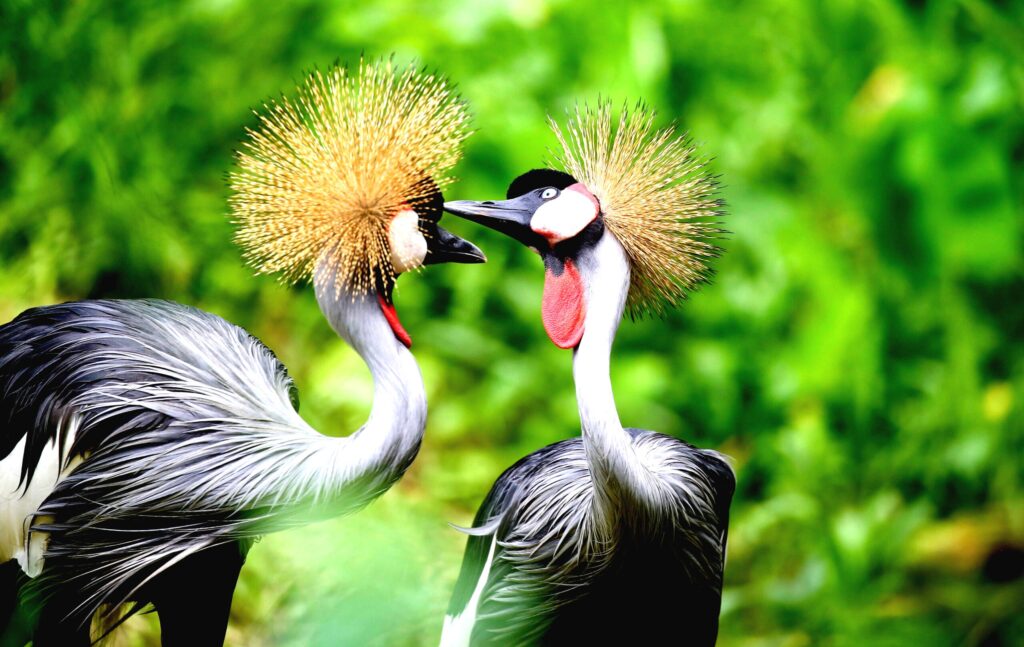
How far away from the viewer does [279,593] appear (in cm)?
182

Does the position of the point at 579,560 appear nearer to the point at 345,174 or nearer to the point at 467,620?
the point at 467,620

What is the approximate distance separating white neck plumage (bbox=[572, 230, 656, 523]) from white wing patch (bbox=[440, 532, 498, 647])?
0.19 meters

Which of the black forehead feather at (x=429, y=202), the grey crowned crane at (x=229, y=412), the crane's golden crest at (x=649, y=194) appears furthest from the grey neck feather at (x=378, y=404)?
the crane's golden crest at (x=649, y=194)

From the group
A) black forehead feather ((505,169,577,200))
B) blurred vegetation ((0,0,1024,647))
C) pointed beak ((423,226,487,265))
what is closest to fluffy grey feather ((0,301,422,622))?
pointed beak ((423,226,487,265))

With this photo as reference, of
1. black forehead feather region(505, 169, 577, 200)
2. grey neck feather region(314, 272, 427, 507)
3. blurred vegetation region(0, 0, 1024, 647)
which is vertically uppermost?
blurred vegetation region(0, 0, 1024, 647)

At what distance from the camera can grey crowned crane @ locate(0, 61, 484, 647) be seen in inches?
47.1

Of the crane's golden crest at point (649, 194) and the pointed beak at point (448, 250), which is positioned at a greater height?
the crane's golden crest at point (649, 194)

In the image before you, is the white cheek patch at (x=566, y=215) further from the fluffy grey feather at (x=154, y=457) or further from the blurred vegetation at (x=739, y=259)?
the blurred vegetation at (x=739, y=259)

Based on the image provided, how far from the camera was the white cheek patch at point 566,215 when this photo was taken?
1.20 meters

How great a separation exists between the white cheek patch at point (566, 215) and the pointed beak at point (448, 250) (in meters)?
0.10

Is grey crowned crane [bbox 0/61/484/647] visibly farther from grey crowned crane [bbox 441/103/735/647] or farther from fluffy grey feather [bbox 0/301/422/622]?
grey crowned crane [bbox 441/103/735/647]

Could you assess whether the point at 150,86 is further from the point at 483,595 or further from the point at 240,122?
the point at 483,595

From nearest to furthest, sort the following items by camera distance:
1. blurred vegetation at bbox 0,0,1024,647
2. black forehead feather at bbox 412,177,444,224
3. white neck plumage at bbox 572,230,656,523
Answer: white neck plumage at bbox 572,230,656,523, black forehead feather at bbox 412,177,444,224, blurred vegetation at bbox 0,0,1024,647

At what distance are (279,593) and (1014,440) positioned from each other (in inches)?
55.6
